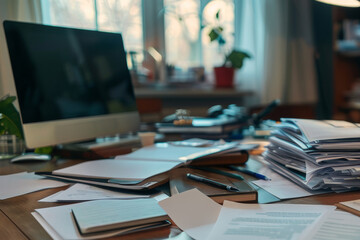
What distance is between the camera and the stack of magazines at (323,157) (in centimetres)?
82

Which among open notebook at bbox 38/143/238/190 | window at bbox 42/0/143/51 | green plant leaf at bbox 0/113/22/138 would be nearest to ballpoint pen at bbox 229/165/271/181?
open notebook at bbox 38/143/238/190

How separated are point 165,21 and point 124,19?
1.13 ft

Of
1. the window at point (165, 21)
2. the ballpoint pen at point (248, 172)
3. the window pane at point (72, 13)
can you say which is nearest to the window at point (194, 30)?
the window at point (165, 21)

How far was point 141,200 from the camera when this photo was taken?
2.36 ft

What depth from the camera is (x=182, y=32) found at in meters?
2.92

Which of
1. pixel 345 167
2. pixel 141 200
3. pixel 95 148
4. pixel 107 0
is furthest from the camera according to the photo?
pixel 107 0

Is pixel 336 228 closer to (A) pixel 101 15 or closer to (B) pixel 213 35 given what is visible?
(B) pixel 213 35

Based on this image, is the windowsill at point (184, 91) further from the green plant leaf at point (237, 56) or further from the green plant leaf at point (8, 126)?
the green plant leaf at point (8, 126)

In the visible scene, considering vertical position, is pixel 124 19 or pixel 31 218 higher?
pixel 124 19

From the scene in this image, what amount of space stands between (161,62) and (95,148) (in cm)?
163

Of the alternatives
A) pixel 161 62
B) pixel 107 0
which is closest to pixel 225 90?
pixel 161 62

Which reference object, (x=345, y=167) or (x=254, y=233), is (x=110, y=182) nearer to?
(x=254, y=233)

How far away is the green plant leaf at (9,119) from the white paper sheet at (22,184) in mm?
279

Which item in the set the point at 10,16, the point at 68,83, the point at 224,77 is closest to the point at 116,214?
the point at 68,83
